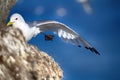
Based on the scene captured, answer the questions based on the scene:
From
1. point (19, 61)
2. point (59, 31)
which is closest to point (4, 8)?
point (59, 31)

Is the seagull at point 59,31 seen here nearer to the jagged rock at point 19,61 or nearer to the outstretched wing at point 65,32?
the outstretched wing at point 65,32

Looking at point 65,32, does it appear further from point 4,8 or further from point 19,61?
point 19,61

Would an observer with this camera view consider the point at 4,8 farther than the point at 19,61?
Yes

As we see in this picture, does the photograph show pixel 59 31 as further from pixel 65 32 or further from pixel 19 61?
pixel 19 61

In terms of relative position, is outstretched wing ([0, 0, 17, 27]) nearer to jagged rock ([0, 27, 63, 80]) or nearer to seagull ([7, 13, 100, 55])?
seagull ([7, 13, 100, 55])

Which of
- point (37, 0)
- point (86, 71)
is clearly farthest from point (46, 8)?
point (86, 71)

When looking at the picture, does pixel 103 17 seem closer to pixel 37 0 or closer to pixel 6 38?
pixel 37 0

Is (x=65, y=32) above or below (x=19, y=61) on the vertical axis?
above

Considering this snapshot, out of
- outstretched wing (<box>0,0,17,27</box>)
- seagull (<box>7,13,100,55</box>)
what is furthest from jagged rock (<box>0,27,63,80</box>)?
outstretched wing (<box>0,0,17,27</box>)
